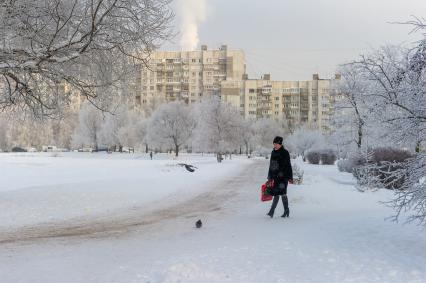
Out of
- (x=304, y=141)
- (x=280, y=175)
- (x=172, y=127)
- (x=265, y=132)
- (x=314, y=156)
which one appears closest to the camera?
(x=280, y=175)

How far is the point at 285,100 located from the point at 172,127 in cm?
6343

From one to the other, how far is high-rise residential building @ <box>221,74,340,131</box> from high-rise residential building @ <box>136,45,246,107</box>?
18.8ft

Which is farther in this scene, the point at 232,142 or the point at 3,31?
the point at 232,142

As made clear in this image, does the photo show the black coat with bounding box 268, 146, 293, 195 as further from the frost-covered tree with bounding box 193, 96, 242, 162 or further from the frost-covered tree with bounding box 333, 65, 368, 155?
the frost-covered tree with bounding box 193, 96, 242, 162

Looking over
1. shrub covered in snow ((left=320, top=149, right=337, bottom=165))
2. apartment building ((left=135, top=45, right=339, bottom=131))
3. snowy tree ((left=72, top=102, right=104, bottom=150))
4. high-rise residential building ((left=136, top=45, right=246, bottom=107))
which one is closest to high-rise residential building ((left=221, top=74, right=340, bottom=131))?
apartment building ((left=135, top=45, right=339, bottom=131))

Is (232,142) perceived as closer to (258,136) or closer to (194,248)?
(258,136)

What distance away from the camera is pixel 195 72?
413ft

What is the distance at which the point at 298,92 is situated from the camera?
128125 millimetres

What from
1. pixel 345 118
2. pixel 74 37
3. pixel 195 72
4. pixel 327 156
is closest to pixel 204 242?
pixel 74 37

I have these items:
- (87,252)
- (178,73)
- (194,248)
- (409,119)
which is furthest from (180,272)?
(178,73)

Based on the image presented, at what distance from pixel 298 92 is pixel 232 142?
238ft

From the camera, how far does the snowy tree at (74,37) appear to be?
9.06 meters

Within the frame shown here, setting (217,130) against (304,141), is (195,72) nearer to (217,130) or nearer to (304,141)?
(304,141)

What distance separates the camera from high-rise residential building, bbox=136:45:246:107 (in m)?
124
